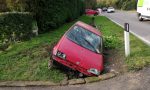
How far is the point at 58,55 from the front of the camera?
8023mm

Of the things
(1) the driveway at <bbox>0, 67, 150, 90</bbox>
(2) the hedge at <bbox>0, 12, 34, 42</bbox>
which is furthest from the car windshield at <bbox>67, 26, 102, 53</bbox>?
(2) the hedge at <bbox>0, 12, 34, 42</bbox>

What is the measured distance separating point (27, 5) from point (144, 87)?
9783mm

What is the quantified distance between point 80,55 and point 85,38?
126 centimetres

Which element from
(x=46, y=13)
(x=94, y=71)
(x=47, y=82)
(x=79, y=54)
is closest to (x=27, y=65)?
(x=47, y=82)

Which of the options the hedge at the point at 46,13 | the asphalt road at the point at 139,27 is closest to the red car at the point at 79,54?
the asphalt road at the point at 139,27

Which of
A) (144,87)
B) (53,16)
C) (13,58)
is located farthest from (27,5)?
(144,87)

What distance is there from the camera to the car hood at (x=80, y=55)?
793 centimetres

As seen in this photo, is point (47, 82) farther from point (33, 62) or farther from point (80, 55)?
point (33, 62)

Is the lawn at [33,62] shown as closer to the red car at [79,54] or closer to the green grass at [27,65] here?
the green grass at [27,65]

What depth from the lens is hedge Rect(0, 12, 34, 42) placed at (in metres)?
11.6

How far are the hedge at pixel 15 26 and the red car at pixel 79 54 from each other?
3340 millimetres

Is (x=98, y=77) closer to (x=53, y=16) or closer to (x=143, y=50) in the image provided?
(x=143, y=50)

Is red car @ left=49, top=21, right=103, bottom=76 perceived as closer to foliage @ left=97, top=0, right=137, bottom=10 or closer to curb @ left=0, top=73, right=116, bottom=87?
curb @ left=0, top=73, right=116, bottom=87

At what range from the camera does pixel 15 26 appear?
12.2 meters
